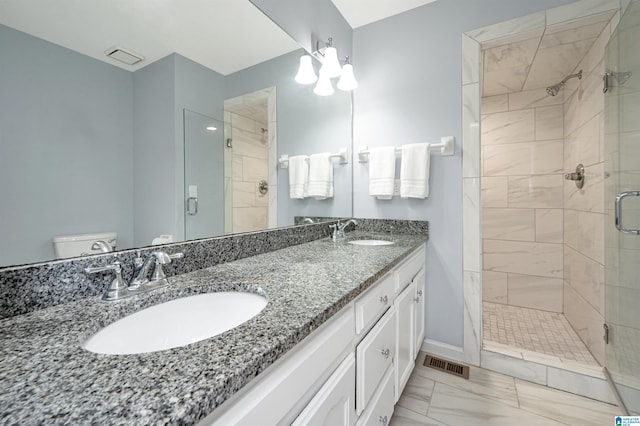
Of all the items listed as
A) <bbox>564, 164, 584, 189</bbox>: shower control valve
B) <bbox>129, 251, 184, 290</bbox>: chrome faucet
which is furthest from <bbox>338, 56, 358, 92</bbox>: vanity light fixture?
<bbox>564, 164, 584, 189</bbox>: shower control valve

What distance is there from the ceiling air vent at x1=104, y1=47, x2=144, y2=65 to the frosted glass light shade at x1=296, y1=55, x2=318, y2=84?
3.11 ft

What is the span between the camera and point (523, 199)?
2.56 metres

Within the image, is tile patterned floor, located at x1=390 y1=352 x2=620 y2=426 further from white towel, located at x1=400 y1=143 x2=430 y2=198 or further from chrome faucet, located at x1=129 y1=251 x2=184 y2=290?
chrome faucet, located at x1=129 y1=251 x2=184 y2=290

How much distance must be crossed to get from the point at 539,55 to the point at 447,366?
2143 mm

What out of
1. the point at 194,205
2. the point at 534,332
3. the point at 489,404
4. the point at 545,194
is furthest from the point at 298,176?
the point at 545,194

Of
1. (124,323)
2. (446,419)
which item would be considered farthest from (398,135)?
(124,323)

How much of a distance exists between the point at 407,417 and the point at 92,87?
1754mm

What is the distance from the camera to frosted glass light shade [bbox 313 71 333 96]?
1793 millimetres

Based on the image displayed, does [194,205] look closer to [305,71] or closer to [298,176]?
[298,176]

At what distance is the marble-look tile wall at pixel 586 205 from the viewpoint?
5.47ft

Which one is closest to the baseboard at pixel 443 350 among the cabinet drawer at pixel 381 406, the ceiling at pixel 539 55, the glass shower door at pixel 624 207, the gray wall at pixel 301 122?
the glass shower door at pixel 624 207

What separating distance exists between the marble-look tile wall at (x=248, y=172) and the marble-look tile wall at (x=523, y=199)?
2.36 metres

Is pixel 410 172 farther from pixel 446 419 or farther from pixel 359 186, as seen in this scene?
pixel 446 419

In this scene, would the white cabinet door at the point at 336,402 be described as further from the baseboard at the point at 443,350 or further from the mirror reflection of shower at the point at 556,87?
the mirror reflection of shower at the point at 556,87
